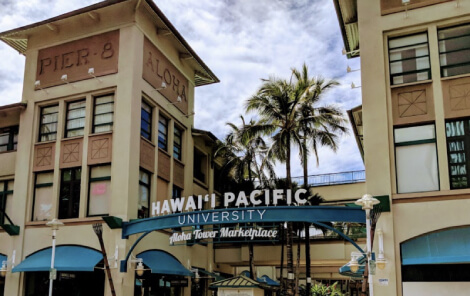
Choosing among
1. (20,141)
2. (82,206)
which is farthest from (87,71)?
(82,206)

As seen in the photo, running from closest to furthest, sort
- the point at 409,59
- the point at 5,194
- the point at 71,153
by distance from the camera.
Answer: the point at 409,59 → the point at 71,153 → the point at 5,194

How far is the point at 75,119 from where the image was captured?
27.3 m

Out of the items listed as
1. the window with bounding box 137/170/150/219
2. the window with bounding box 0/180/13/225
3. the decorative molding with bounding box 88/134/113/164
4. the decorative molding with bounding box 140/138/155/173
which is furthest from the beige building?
the window with bounding box 0/180/13/225

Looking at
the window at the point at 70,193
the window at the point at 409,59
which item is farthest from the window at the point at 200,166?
the window at the point at 409,59

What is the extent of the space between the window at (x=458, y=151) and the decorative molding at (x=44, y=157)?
61.0ft

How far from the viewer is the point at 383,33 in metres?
21.2

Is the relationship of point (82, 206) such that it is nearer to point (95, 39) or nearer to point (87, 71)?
point (87, 71)

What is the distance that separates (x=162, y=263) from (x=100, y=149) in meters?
6.29

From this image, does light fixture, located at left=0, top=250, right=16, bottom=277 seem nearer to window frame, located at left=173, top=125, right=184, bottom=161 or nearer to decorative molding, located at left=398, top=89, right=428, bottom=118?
window frame, located at left=173, top=125, right=184, bottom=161

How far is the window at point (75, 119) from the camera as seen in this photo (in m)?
27.0

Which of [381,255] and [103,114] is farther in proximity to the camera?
[103,114]

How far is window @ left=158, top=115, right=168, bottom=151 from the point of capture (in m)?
29.0

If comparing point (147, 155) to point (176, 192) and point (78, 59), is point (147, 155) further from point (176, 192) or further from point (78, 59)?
point (78, 59)

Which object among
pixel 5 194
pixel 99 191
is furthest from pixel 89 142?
pixel 5 194
